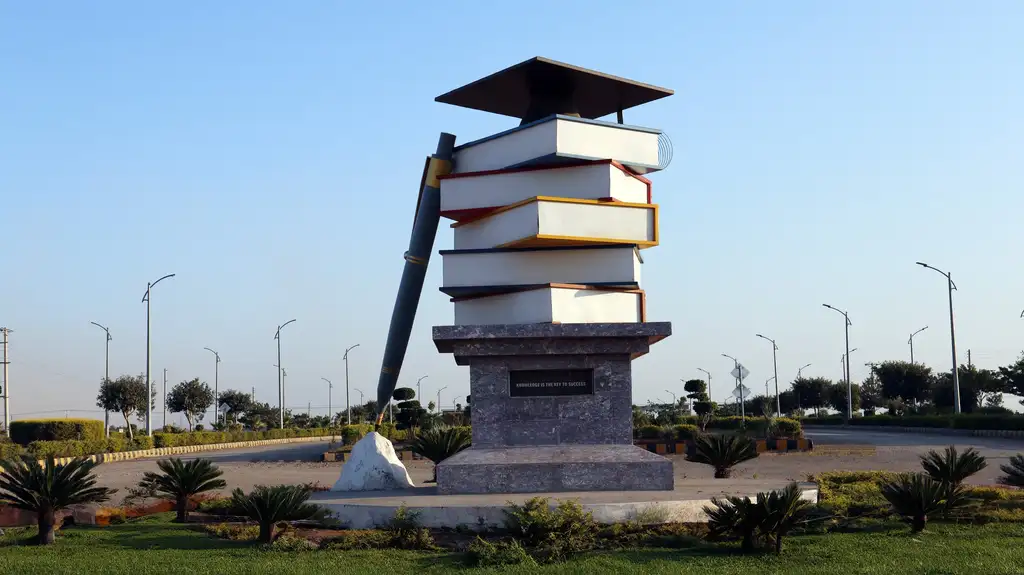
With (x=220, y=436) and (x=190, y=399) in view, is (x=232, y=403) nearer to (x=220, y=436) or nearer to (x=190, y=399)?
(x=190, y=399)

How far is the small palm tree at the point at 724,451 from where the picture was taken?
849 inches

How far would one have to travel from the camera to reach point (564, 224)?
19.3 m

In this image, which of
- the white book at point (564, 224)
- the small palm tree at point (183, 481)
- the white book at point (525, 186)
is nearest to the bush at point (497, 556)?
the white book at point (564, 224)

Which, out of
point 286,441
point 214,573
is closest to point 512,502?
point 214,573

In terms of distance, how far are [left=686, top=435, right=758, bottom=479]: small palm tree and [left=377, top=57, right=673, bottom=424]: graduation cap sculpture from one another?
170 inches

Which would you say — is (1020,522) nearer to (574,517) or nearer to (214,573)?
(574,517)

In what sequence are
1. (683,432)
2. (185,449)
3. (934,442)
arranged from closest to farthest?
(683,432) < (934,442) < (185,449)

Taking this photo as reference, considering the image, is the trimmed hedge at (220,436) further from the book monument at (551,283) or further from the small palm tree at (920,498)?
the small palm tree at (920,498)

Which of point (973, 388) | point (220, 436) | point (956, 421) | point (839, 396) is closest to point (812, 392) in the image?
point (839, 396)

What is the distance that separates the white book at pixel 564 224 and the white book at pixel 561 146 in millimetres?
1015

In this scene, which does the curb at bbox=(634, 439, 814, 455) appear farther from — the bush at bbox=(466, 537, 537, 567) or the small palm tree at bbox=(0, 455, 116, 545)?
the bush at bbox=(466, 537, 537, 567)

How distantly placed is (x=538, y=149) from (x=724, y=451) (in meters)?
7.33

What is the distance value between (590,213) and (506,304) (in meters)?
2.36

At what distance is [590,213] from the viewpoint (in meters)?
19.6
